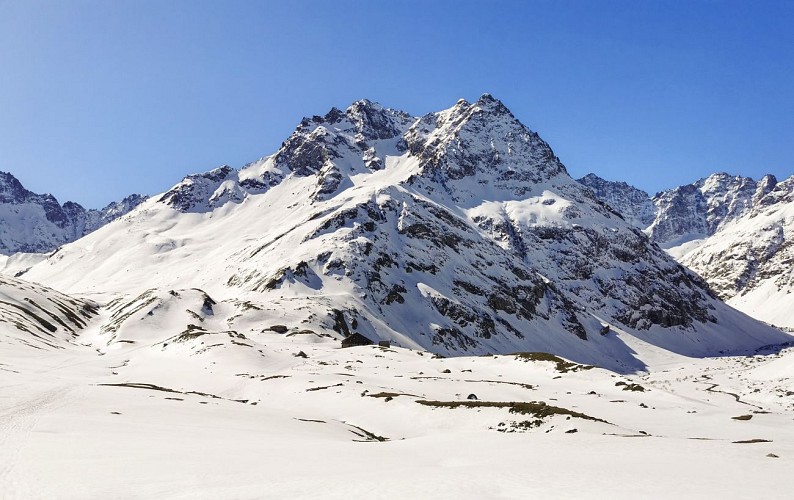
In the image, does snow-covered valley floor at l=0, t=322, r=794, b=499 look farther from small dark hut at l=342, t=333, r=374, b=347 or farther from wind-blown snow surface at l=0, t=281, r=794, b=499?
small dark hut at l=342, t=333, r=374, b=347

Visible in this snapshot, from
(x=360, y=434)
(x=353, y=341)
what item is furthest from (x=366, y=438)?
(x=353, y=341)

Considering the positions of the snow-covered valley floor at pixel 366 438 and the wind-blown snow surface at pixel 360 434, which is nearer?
the snow-covered valley floor at pixel 366 438

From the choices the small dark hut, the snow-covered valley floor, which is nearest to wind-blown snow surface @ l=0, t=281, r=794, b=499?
the snow-covered valley floor

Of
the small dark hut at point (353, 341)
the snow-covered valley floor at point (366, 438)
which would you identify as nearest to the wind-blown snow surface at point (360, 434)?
the snow-covered valley floor at point (366, 438)

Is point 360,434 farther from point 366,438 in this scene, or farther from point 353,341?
point 353,341

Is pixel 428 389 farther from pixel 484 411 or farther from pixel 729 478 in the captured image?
pixel 729 478

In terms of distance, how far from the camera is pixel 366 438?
37.8m

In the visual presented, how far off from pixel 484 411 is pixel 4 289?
140775mm

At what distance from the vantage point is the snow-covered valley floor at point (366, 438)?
741 inches

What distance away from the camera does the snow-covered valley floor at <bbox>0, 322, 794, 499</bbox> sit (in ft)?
61.8

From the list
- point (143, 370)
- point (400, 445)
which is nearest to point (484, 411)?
point (400, 445)

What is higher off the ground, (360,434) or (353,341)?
(353,341)

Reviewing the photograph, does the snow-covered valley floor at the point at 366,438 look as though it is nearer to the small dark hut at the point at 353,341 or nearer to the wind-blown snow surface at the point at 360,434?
the wind-blown snow surface at the point at 360,434

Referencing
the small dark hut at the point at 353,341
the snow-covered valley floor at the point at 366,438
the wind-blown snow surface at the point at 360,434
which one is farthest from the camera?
the small dark hut at the point at 353,341
